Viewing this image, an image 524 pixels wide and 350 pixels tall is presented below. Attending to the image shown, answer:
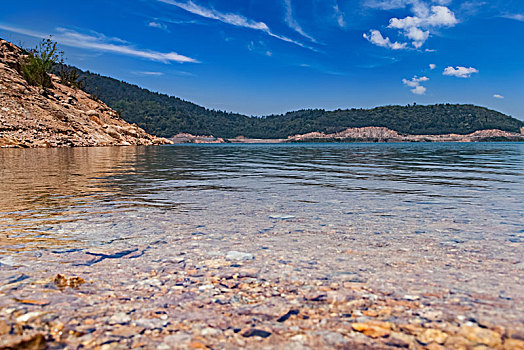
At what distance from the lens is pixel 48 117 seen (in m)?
49.3

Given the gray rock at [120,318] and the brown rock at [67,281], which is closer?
the gray rock at [120,318]

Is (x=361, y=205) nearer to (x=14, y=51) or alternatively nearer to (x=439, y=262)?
(x=439, y=262)

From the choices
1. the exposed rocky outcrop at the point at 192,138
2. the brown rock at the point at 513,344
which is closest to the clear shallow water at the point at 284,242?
the brown rock at the point at 513,344

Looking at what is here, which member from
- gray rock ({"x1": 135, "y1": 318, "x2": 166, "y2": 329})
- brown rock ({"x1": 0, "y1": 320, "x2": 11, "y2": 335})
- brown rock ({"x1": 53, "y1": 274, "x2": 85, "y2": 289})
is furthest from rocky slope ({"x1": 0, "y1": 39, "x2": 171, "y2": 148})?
gray rock ({"x1": 135, "y1": 318, "x2": 166, "y2": 329})

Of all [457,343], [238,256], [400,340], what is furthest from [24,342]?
[457,343]

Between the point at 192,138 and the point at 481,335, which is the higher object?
the point at 192,138

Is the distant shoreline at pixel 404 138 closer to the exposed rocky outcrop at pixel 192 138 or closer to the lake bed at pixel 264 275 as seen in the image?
the exposed rocky outcrop at pixel 192 138

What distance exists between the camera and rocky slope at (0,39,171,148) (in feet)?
141

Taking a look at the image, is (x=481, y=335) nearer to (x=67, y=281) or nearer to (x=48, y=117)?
(x=67, y=281)

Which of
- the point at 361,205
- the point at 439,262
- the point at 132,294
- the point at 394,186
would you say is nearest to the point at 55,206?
the point at 132,294

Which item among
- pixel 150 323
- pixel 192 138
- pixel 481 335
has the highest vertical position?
pixel 192 138

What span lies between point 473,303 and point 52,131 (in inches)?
2125

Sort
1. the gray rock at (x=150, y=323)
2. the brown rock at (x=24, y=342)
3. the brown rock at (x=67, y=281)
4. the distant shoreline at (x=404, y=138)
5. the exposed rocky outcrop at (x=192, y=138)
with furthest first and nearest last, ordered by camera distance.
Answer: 1. the exposed rocky outcrop at (x=192, y=138)
2. the distant shoreline at (x=404, y=138)
3. the brown rock at (x=67, y=281)
4. the gray rock at (x=150, y=323)
5. the brown rock at (x=24, y=342)

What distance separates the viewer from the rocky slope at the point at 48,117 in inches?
1693
